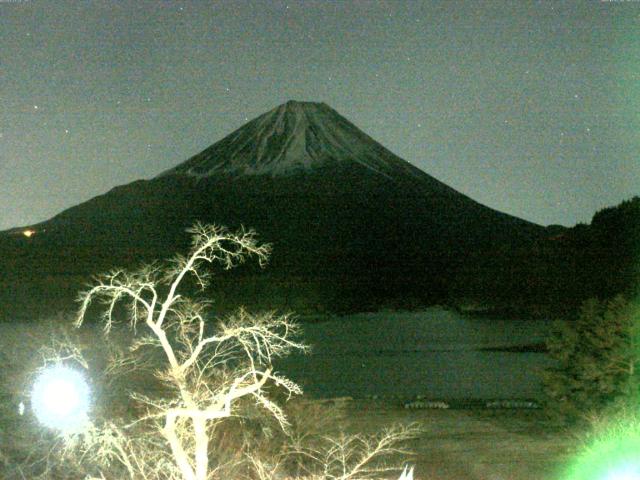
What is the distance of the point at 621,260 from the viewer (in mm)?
41656

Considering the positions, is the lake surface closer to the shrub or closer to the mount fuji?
the shrub

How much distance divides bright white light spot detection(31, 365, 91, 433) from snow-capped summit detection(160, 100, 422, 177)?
102 m

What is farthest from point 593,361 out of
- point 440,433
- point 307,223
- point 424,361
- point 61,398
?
point 307,223

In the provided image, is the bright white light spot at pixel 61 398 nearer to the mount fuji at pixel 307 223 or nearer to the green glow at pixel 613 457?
the green glow at pixel 613 457

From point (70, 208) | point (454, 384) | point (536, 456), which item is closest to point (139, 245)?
point (70, 208)

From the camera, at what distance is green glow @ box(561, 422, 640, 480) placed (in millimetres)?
9391

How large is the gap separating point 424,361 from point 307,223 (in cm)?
5884

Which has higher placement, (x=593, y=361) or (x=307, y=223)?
(x=307, y=223)

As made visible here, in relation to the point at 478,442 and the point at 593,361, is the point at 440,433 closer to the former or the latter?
the point at 478,442

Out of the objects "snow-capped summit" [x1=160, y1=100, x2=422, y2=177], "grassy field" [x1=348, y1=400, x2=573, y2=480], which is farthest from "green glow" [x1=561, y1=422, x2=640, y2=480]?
"snow-capped summit" [x1=160, y1=100, x2=422, y2=177]

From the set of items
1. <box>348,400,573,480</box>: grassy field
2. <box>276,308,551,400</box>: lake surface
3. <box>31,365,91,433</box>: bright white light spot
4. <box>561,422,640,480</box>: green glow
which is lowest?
<box>276,308,551,400</box>: lake surface

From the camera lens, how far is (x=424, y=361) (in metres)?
39.3

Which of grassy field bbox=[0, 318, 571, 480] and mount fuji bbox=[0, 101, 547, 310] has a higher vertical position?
mount fuji bbox=[0, 101, 547, 310]

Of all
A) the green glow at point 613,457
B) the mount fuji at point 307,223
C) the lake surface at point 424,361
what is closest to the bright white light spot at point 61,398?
the green glow at point 613,457
